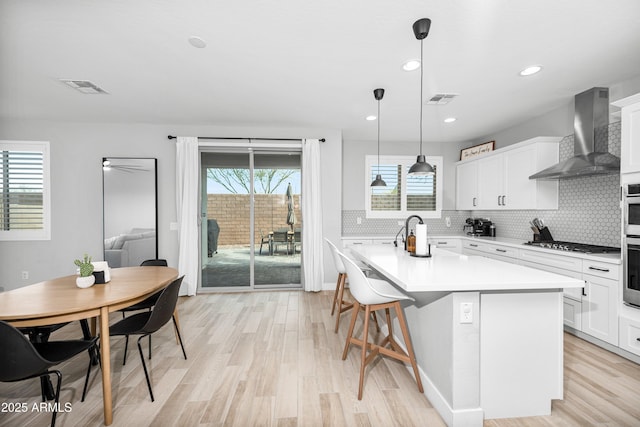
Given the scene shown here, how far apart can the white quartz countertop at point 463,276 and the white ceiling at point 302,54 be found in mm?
1730

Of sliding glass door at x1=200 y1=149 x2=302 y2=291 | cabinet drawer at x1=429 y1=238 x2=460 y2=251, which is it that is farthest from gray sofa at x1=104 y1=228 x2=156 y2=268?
cabinet drawer at x1=429 y1=238 x2=460 y2=251

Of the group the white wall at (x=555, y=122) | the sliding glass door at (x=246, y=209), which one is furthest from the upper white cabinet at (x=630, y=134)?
the sliding glass door at (x=246, y=209)

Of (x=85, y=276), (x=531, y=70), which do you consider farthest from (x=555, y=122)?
(x=85, y=276)

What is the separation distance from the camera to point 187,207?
4.26 meters

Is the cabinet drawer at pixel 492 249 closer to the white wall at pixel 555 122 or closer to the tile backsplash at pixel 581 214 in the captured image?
the tile backsplash at pixel 581 214

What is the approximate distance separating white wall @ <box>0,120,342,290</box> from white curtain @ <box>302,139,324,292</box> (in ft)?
4.40

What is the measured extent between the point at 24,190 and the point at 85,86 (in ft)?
7.87

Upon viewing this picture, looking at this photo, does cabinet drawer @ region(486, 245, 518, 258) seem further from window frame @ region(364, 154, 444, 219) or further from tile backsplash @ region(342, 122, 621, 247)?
window frame @ region(364, 154, 444, 219)

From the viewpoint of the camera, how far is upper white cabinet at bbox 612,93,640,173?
2.36 m

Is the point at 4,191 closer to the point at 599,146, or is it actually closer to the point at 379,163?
the point at 379,163

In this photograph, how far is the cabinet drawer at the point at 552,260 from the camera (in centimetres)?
284

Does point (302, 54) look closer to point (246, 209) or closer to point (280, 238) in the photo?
point (246, 209)

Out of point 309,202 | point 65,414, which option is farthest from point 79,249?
point 309,202

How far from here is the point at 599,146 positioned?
3.17 metres
